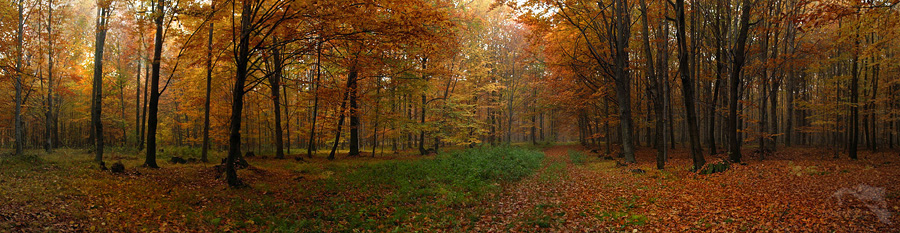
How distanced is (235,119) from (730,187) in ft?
40.7

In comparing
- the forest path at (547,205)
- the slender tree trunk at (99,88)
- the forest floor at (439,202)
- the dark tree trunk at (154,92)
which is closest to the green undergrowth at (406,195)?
the forest floor at (439,202)

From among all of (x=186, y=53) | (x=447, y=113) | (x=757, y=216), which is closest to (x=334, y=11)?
(x=186, y=53)

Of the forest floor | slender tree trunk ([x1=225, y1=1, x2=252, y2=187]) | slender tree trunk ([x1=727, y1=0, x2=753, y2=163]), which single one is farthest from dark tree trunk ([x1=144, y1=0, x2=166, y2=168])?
slender tree trunk ([x1=727, y1=0, x2=753, y2=163])

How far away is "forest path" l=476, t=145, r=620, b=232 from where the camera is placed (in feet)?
21.9

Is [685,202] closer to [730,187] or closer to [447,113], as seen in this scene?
[730,187]

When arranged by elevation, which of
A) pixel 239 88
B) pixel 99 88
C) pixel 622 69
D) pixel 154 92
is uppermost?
pixel 622 69

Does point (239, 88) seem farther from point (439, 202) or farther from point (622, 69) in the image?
point (622, 69)

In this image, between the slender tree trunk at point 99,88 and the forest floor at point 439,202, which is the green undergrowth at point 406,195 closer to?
the forest floor at point 439,202

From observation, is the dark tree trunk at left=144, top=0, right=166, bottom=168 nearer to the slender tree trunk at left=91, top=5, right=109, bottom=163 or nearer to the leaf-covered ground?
the slender tree trunk at left=91, top=5, right=109, bottom=163

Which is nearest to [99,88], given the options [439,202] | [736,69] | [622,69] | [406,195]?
[406,195]

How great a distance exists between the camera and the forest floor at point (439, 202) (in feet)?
18.9

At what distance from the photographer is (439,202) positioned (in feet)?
28.3

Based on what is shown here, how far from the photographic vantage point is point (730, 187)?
8781mm

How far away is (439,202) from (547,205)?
252cm
